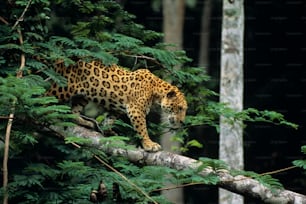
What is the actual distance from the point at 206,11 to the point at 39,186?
12953 millimetres

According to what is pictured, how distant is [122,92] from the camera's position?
24.7 feet

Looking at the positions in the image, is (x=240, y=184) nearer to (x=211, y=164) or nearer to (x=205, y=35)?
(x=211, y=164)

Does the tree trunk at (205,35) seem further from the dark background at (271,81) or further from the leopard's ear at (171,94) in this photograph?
the leopard's ear at (171,94)

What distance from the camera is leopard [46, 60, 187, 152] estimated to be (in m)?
7.33

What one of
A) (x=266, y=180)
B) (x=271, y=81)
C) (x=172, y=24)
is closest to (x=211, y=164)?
(x=266, y=180)

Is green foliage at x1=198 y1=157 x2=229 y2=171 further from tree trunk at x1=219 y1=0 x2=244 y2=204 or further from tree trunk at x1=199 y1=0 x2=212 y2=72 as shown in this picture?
tree trunk at x1=199 y1=0 x2=212 y2=72

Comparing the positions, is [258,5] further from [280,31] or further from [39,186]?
[39,186]

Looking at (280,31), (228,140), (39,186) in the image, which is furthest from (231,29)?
(280,31)

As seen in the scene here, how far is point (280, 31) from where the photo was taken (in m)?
17.0

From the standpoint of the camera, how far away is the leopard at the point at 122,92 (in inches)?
289

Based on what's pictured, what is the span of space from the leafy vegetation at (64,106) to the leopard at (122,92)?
5.2 inches

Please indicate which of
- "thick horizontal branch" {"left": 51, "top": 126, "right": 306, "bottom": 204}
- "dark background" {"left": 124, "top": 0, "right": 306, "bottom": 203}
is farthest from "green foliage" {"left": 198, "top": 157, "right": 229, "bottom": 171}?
"dark background" {"left": 124, "top": 0, "right": 306, "bottom": 203}

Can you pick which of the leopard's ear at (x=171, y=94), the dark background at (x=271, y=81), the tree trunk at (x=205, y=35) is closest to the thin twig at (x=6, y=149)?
the leopard's ear at (x=171, y=94)

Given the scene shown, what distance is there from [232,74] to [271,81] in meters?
6.97
